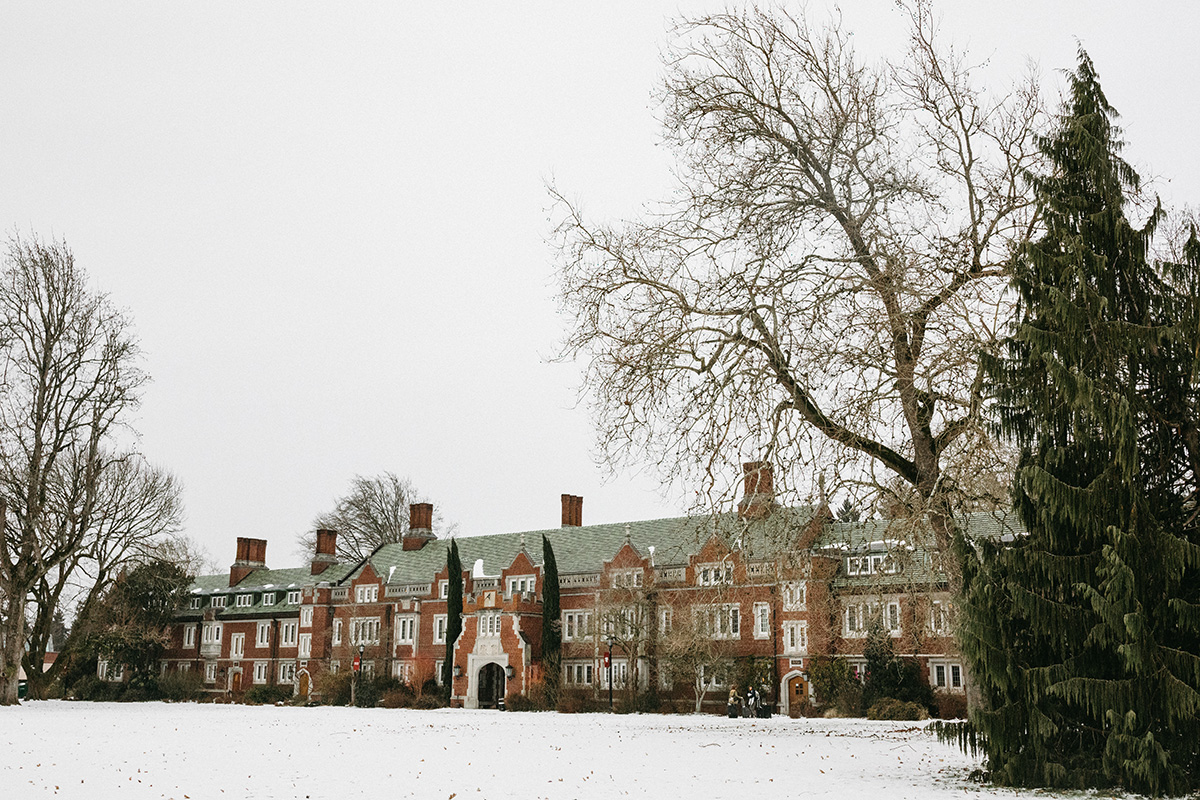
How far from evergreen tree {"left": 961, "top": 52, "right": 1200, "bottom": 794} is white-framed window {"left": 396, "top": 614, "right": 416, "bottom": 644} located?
44.5 meters

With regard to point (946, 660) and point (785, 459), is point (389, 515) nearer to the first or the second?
point (946, 660)

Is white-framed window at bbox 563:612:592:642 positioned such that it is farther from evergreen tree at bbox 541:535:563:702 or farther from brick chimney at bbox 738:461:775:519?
brick chimney at bbox 738:461:775:519

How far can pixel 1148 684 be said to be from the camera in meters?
11.7

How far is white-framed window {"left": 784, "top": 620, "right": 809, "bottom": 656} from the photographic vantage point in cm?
4250

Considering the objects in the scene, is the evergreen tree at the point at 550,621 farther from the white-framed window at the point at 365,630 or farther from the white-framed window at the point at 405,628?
the white-framed window at the point at 365,630

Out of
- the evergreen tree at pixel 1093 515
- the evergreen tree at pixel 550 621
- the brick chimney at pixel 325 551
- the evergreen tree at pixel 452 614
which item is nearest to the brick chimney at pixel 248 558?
the brick chimney at pixel 325 551

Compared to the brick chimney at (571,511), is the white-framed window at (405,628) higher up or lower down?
lower down

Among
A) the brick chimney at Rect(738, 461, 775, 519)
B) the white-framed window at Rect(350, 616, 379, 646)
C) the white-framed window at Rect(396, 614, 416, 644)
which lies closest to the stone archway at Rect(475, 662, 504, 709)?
the white-framed window at Rect(396, 614, 416, 644)

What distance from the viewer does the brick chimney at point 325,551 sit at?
2485 inches

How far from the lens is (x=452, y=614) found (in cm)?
5075

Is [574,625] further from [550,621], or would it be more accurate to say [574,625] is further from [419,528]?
[419,528]

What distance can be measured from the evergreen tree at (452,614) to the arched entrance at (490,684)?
1469 mm

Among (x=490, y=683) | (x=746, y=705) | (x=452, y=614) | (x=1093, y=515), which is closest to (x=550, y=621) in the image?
(x=490, y=683)

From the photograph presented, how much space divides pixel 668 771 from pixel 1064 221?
9621mm
